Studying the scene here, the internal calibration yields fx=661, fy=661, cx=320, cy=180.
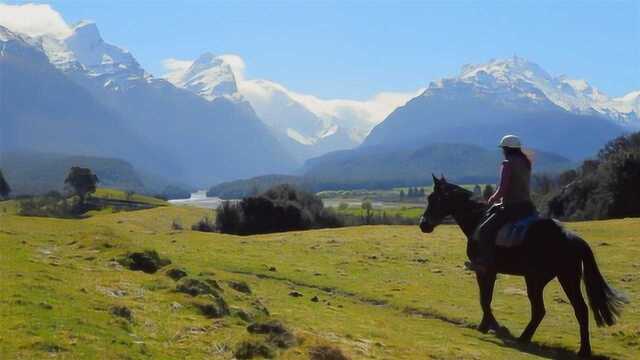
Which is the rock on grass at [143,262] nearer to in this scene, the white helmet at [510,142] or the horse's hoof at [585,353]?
the white helmet at [510,142]

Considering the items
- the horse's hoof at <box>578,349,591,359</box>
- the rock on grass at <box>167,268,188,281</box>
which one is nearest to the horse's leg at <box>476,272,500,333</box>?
the horse's hoof at <box>578,349,591,359</box>

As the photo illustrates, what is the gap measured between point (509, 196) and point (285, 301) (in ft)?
29.2

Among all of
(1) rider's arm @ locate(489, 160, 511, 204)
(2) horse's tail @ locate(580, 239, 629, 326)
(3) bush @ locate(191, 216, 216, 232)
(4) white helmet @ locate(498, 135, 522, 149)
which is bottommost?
(3) bush @ locate(191, 216, 216, 232)

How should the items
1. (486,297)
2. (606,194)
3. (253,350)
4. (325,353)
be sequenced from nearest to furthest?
(253,350) < (325,353) < (486,297) < (606,194)

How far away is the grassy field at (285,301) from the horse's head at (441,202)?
11.5 feet

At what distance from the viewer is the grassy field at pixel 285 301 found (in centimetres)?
1369

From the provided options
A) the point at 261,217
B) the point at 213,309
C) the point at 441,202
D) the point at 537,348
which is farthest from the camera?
the point at 261,217

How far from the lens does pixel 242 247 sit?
44.3 meters

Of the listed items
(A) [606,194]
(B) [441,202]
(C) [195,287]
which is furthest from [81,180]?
(B) [441,202]

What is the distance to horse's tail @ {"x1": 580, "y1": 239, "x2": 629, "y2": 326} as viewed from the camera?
60.1 feet

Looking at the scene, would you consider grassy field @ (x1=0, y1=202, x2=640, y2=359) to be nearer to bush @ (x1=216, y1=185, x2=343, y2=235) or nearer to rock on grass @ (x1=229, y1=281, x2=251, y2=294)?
rock on grass @ (x1=229, y1=281, x2=251, y2=294)

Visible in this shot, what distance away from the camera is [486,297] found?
20.3 metres

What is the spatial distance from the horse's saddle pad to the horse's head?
8.43 ft

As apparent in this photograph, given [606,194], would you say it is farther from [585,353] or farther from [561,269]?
[585,353]
